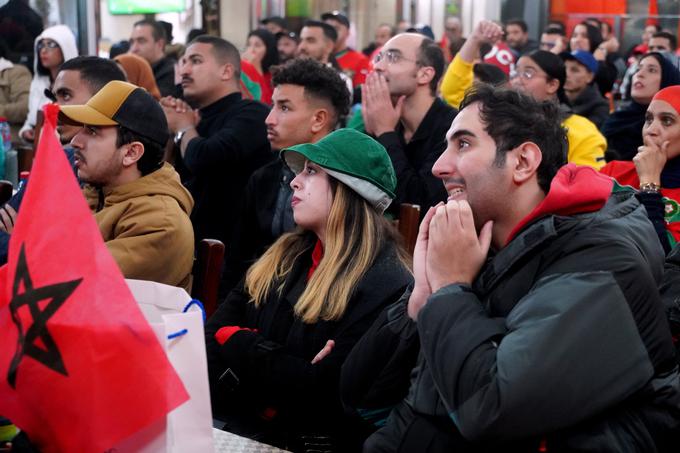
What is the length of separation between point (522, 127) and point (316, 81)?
2.24 metres

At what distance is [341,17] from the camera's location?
1195cm

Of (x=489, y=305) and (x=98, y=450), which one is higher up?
(x=489, y=305)

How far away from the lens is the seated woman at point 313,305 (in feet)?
8.81

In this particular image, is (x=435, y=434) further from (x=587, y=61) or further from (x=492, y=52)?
(x=492, y=52)

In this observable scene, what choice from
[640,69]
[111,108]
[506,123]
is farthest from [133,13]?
[506,123]

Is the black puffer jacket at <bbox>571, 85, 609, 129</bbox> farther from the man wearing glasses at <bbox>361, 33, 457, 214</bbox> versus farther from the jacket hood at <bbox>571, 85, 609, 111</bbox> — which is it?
the man wearing glasses at <bbox>361, 33, 457, 214</bbox>

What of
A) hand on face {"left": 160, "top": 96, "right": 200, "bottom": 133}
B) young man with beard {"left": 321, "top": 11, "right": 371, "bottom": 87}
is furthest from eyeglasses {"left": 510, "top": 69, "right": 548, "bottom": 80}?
young man with beard {"left": 321, "top": 11, "right": 371, "bottom": 87}

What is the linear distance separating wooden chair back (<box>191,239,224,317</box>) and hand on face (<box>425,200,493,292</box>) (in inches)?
43.1

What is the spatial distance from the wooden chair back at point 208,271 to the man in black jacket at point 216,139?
1605 mm

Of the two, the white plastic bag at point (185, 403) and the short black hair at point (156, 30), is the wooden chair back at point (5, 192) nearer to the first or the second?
the white plastic bag at point (185, 403)

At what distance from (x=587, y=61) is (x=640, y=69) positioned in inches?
80.3

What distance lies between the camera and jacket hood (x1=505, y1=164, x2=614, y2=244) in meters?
2.01

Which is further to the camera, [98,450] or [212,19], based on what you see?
[212,19]

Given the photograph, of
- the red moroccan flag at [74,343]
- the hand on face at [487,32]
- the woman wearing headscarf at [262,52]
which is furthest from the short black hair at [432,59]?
the woman wearing headscarf at [262,52]
